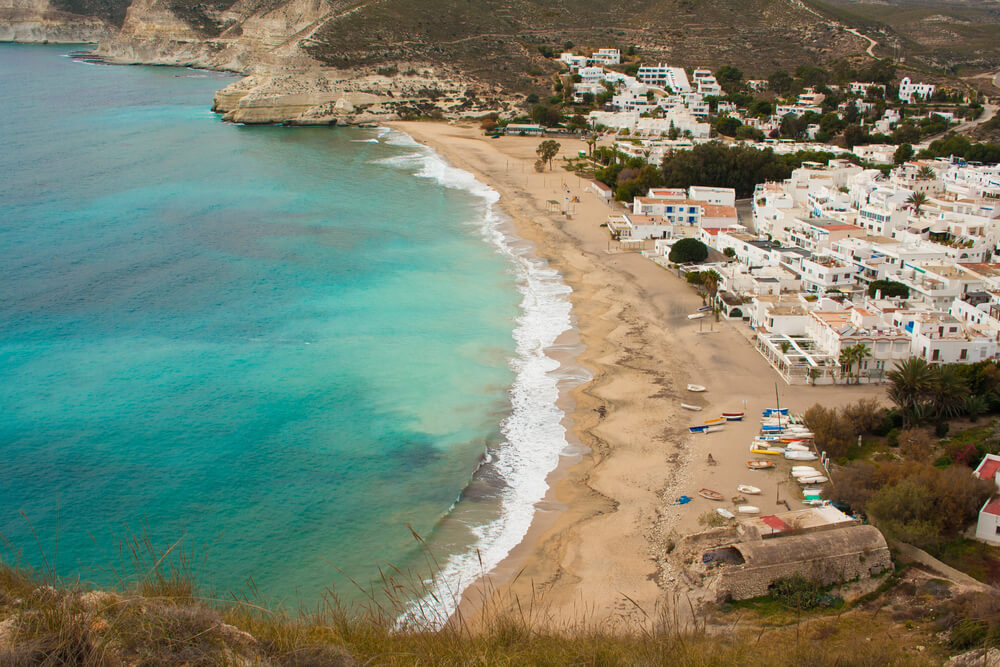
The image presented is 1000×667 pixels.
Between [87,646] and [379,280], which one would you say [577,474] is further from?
[379,280]

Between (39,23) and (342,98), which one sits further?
(39,23)

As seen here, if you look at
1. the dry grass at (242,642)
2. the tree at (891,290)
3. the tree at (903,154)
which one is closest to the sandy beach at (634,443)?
the dry grass at (242,642)

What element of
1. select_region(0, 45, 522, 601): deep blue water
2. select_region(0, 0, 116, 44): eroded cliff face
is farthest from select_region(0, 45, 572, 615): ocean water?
select_region(0, 0, 116, 44): eroded cliff face

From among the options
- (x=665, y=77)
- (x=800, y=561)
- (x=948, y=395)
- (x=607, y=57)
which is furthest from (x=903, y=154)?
(x=607, y=57)

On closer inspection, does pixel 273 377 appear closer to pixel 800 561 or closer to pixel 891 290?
pixel 800 561

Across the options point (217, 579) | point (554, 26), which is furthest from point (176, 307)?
point (554, 26)

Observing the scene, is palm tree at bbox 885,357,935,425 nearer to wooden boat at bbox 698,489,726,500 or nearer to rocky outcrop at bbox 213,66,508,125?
wooden boat at bbox 698,489,726,500

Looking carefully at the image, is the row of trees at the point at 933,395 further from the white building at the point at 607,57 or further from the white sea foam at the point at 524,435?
the white building at the point at 607,57
